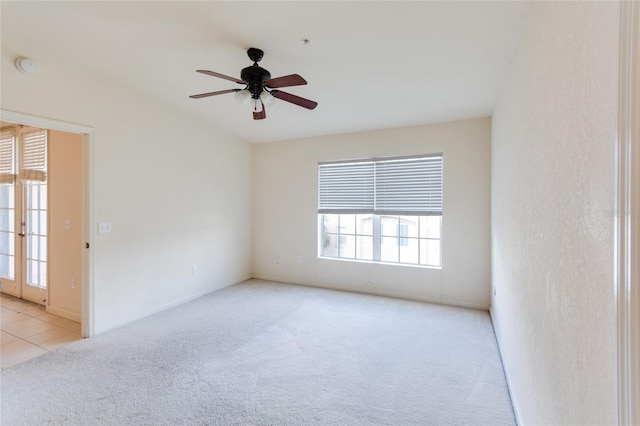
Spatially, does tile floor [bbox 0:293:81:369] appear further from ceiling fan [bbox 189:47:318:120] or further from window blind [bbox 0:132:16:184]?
ceiling fan [bbox 189:47:318:120]

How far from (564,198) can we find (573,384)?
69 cm

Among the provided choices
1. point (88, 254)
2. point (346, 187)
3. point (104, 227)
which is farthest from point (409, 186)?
point (88, 254)

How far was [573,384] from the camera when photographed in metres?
1.09

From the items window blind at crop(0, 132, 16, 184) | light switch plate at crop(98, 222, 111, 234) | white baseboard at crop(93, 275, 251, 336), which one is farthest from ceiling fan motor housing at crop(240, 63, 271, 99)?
window blind at crop(0, 132, 16, 184)

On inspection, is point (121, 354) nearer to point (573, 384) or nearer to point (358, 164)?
point (573, 384)

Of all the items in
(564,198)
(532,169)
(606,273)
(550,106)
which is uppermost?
(550,106)

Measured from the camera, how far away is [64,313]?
3.77 m

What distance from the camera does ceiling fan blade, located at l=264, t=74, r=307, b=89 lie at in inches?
89.4

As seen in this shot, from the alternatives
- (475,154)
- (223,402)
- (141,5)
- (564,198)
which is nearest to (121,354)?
(223,402)

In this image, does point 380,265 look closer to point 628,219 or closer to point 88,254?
point 88,254

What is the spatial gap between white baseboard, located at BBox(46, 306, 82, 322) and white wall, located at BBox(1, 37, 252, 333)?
0.64 m

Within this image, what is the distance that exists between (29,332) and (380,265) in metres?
4.34

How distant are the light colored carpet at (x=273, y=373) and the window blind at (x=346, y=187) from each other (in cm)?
170

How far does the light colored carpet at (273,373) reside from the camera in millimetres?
2045
